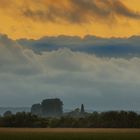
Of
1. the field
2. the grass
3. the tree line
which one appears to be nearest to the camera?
the grass

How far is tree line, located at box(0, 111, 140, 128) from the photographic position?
122m

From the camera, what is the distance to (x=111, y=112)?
127312mm

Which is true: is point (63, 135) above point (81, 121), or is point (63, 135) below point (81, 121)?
below

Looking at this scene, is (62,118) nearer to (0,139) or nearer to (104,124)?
(104,124)

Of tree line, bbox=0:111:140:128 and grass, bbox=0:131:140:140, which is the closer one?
grass, bbox=0:131:140:140

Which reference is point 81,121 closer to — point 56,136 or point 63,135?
point 63,135

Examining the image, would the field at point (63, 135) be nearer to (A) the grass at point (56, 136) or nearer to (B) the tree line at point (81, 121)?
(A) the grass at point (56, 136)

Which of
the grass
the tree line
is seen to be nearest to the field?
the grass

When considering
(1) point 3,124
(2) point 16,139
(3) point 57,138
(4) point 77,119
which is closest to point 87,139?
(3) point 57,138

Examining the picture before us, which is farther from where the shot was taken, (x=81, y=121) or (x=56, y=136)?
(x=81, y=121)

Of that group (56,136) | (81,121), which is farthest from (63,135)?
(81,121)

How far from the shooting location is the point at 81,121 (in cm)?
12938

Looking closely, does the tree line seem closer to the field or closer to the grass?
the field

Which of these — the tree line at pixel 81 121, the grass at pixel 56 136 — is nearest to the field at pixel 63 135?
the grass at pixel 56 136
